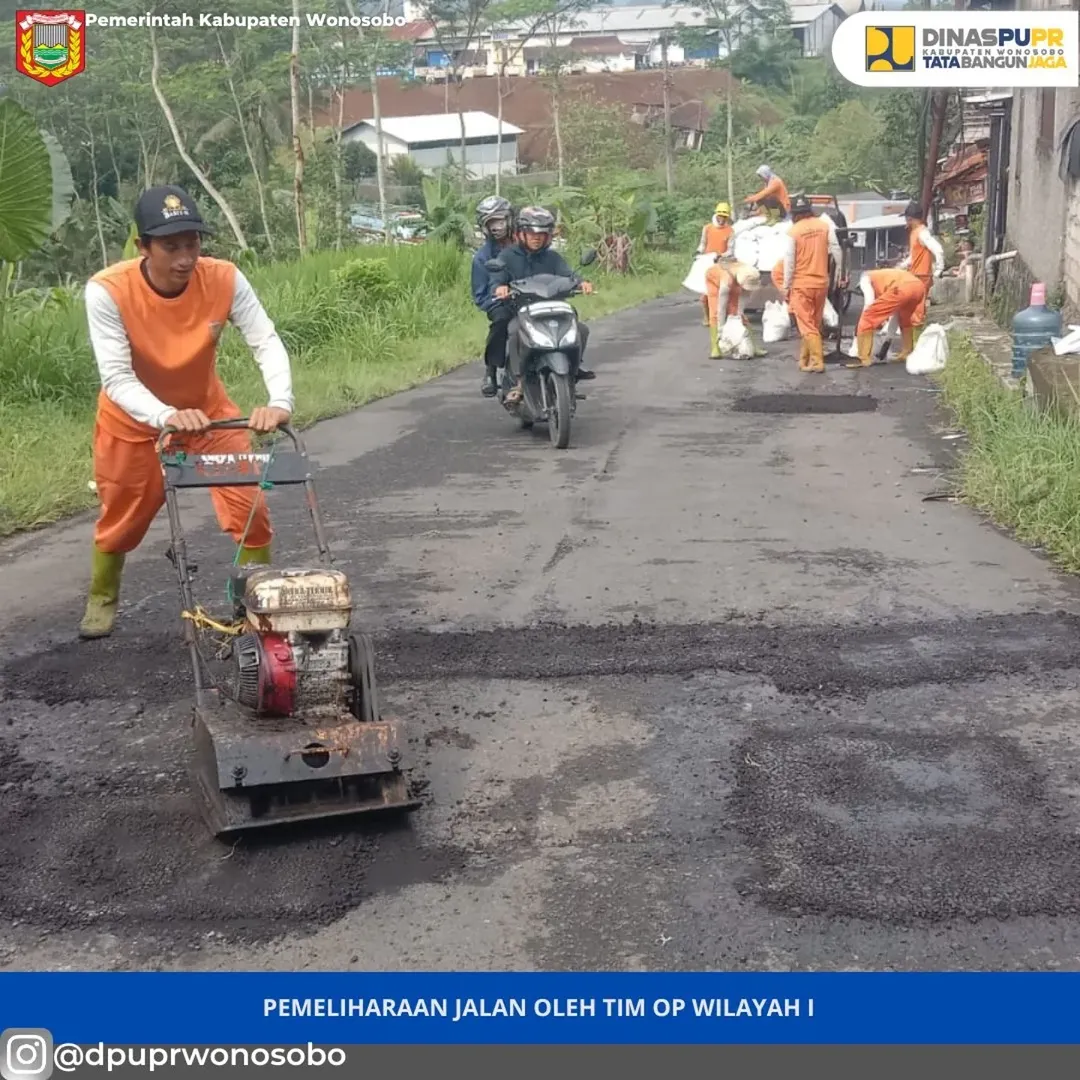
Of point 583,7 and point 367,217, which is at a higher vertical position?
point 583,7

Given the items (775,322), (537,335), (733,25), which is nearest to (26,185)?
(537,335)

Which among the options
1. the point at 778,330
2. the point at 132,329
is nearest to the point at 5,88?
the point at 778,330

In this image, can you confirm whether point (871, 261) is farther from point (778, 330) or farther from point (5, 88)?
point (5, 88)

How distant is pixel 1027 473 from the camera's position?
25.7 feet

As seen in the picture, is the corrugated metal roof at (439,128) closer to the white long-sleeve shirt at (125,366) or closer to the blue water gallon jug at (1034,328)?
the blue water gallon jug at (1034,328)

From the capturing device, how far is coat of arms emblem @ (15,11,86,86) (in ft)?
43.3

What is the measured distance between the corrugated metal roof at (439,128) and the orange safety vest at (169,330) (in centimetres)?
4870

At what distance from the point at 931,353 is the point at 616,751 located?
389 inches

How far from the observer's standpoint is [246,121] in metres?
33.1

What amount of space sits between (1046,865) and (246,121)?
3195 cm

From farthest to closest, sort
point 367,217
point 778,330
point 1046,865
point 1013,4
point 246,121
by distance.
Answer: point 367,217
point 246,121
point 1013,4
point 778,330
point 1046,865

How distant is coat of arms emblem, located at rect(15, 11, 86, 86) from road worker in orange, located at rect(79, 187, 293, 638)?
8704 mm

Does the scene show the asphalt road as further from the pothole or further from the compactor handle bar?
the pothole
